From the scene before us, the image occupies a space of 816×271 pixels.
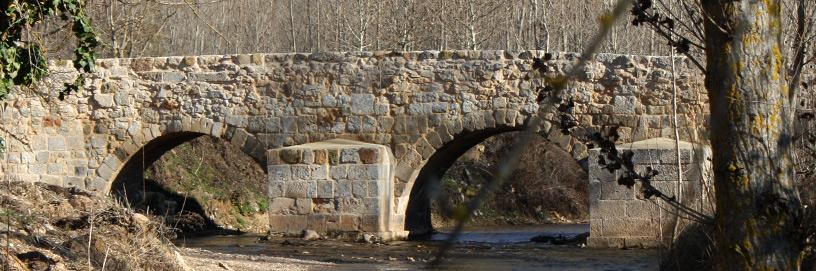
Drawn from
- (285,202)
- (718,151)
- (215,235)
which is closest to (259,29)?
(215,235)

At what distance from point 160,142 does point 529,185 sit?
7.85 meters

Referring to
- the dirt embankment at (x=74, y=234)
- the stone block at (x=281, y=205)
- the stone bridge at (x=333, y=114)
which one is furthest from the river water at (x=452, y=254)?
the dirt embankment at (x=74, y=234)

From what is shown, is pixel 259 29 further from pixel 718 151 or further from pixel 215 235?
pixel 718 151

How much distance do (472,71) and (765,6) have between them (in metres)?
10.3

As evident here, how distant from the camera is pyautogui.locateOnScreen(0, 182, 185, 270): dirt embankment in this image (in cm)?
674

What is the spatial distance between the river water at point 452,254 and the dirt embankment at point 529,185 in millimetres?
4982

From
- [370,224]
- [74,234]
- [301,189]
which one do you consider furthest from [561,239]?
[74,234]

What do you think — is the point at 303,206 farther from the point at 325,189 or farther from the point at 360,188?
the point at 360,188

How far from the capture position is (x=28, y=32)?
26.4 ft

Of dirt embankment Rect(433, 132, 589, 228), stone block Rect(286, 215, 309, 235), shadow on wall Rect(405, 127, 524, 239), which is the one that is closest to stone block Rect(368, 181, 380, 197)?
shadow on wall Rect(405, 127, 524, 239)

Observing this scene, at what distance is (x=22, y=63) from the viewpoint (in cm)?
834

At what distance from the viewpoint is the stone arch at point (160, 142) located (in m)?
15.1

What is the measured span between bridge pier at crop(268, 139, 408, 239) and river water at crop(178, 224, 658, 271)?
33 centimetres

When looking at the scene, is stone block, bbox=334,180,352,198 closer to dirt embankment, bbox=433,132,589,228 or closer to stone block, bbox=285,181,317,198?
stone block, bbox=285,181,317,198
